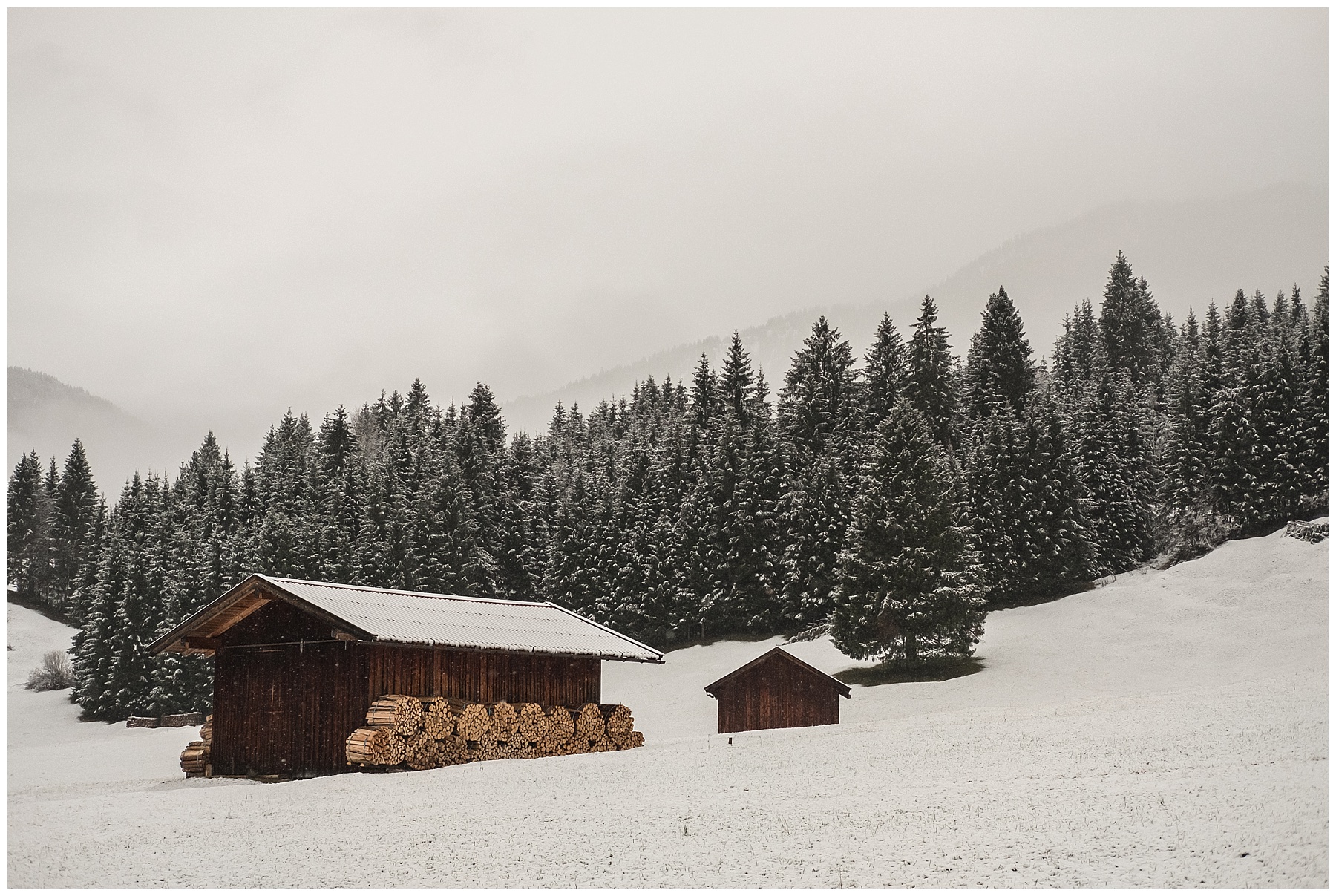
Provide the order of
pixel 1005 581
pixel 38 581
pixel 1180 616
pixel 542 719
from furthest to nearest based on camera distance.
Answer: pixel 38 581, pixel 1005 581, pixel 1180 616, pixel 542 719

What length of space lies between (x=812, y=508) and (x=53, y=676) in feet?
180

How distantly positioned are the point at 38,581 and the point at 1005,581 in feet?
298

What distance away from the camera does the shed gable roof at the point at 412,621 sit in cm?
2516

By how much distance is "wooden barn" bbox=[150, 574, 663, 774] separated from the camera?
82.8 ft

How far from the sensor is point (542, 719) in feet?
93.9

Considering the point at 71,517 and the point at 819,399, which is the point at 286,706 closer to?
the point at 819,399

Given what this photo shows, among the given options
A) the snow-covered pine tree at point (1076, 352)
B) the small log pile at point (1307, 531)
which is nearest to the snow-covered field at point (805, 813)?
the small log pile at point (1307, 531)

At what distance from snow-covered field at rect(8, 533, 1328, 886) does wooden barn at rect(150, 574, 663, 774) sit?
1.46 m

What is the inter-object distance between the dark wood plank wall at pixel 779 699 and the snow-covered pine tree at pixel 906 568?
44.8 ft

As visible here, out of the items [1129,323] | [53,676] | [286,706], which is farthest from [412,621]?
[1129,323]

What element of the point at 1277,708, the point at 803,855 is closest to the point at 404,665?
the point at 803,855

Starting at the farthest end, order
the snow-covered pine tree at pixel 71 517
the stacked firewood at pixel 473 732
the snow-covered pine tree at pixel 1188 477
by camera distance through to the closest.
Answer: the snow-covered pine tree at pixel 71 517
the snow-covered pine tree at pixel 1188 477
the stacked firewood at pixel 473 732

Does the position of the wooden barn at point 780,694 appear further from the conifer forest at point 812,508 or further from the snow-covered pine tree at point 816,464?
the snow-covered pine tree at point 816,464

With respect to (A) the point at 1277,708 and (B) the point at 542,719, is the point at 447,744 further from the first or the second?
(A) the point at 1277,708
